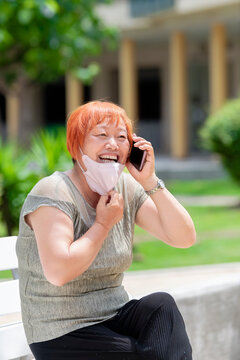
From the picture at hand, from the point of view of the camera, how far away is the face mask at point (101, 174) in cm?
250

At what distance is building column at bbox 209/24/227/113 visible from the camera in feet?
65.3

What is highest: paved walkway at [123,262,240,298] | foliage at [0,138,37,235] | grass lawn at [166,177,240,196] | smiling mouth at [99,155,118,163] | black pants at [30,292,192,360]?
smiling mouth at [99,155,118,163]

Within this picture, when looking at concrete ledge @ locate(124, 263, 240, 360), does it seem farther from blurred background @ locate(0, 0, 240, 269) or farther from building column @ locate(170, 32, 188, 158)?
building column @ locate(170, 32, 188, 158)

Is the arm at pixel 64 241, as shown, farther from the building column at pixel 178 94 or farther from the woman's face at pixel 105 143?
the building column at pixel 178 94

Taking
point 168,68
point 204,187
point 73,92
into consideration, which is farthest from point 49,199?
point 168,68

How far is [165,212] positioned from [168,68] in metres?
22.4

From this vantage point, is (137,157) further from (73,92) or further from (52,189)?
(73,92)

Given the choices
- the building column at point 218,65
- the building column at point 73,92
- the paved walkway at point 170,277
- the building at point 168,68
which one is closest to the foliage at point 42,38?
the paved walkway at point 170,277

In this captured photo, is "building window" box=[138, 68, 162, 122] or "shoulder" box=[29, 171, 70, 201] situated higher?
"shoulder" box=[29, 171, 70, 201]

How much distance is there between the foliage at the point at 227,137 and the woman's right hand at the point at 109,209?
10.2 metres

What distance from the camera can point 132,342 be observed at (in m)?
2.49

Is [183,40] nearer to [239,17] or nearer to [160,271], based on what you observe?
[239,17]

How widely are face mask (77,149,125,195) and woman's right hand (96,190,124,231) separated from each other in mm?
38

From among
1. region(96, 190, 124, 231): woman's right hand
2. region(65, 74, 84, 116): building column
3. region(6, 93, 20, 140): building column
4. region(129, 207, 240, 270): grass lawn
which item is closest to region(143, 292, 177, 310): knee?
region(96, 190, 124, 231): woman's right hand
